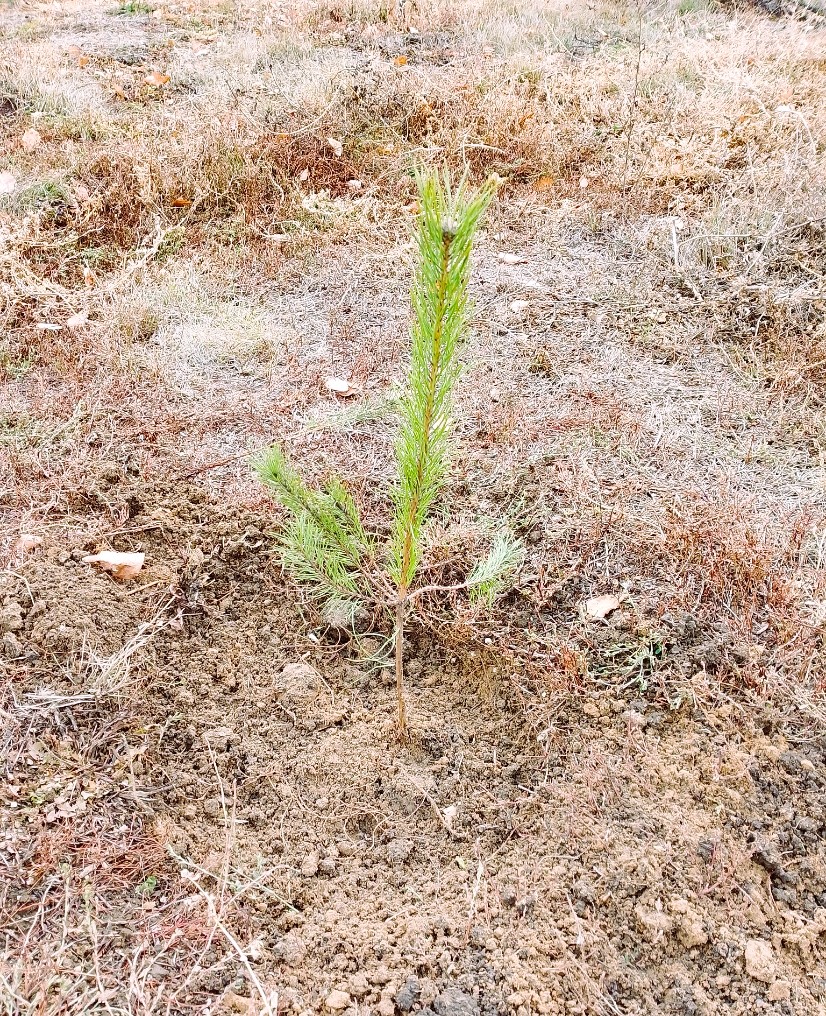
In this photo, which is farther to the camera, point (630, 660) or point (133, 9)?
point (133, 9)

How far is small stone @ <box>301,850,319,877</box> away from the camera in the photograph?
156cm

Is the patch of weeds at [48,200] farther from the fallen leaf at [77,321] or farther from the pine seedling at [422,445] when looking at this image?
the pine seedling at [422,445]

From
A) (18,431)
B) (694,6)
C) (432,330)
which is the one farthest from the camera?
(694,6)

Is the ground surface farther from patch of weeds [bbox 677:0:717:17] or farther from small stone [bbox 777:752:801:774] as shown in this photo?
patch of weeds [bbox 677:0:717:17]

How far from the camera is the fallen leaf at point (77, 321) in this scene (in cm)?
307

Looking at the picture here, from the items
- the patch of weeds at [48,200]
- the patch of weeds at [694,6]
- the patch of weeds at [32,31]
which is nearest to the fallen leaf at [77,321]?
the patch of weeds at [48,200]

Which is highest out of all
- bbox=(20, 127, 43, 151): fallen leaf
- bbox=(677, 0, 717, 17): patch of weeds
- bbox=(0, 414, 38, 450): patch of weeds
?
bbox=(677, 0, 717, 17): patch of weeds

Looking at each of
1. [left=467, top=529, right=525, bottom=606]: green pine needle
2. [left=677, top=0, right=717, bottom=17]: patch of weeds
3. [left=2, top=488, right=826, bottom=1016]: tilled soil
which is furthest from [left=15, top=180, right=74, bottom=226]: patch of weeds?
[left=677, top=0, right=717, bottom=17]: patch of weeds

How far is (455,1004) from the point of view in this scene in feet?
4.32

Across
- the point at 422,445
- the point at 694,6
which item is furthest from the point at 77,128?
the point at 694,6

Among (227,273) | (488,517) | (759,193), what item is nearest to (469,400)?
(488,517)

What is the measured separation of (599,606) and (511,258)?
217 cm

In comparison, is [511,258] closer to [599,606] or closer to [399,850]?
[599,606]

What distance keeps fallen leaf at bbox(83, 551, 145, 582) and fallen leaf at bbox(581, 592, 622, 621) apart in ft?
4.51
